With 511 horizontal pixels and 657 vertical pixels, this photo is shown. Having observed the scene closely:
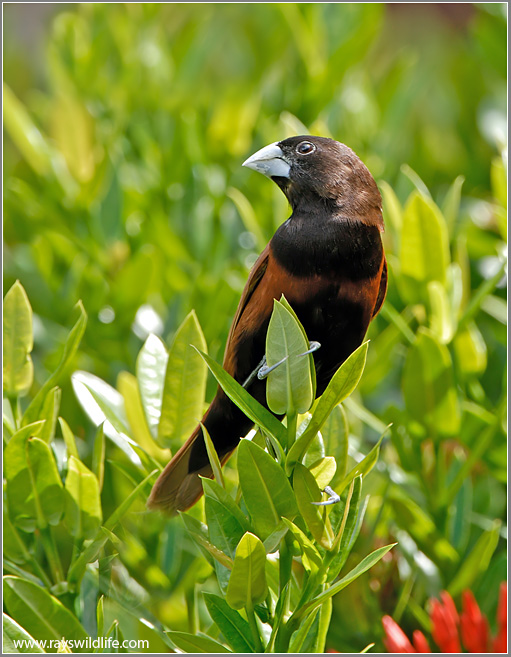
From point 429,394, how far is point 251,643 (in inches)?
27.1

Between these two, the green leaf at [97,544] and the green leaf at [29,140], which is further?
the green leaf at [29,140]

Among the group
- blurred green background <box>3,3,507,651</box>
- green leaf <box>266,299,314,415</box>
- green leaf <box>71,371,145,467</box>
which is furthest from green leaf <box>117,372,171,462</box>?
green leaf <box>266,299,314,415</box>

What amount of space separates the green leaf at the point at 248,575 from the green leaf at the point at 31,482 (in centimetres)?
40

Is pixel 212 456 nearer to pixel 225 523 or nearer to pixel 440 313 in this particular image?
pixel 225 523

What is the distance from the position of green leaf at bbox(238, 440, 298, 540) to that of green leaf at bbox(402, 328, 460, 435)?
60cm

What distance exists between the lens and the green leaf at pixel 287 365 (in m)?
0.99

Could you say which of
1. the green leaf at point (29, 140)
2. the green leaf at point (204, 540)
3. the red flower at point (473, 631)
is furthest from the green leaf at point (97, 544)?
the green leaf at point (29, 140)

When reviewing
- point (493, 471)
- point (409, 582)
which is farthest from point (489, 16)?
point (409, 582)

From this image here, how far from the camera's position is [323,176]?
3.90ft

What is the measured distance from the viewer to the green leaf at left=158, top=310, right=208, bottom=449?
1.26m

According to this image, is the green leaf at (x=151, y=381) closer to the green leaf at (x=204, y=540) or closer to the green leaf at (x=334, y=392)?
the green leaf at (x=204, y=540)

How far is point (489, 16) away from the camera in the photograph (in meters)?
2.97

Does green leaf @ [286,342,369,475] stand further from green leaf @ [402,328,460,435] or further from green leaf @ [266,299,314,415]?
green leaf @ [402,328,460,435]

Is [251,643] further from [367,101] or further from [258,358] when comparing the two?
[367,101]
